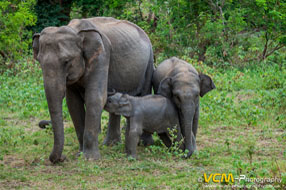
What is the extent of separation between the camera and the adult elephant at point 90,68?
261 inches

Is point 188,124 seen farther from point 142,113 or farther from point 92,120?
point 92,120

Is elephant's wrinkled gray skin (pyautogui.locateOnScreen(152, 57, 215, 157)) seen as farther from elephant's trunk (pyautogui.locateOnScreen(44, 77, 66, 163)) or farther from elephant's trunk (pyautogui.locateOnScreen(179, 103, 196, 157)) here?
elephant's trunk (pyautogui.locateOnScreen(44, 77, 66, 163))

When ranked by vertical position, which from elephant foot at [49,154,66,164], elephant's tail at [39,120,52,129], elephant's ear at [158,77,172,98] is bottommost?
elephant's tail at [39,120,52,129]

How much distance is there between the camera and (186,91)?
24.5ft

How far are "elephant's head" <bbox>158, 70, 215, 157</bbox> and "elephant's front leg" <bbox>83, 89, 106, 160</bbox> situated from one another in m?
1.02

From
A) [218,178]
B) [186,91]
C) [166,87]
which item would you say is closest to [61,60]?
[166,87]

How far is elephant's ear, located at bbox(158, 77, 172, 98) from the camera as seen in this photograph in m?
7.69

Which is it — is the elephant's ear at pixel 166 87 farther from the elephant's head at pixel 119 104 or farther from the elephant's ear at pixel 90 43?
the elephant's ear at pixel 90 43

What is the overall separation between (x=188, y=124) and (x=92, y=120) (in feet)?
4.42

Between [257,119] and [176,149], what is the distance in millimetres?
3107

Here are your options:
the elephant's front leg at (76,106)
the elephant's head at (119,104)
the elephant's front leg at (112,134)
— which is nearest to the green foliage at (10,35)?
the elephant's front leg at (112,134)

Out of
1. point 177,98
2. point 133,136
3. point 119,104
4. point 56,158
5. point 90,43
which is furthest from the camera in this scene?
point 177,98

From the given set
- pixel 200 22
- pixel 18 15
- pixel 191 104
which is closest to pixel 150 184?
pixel 191 104

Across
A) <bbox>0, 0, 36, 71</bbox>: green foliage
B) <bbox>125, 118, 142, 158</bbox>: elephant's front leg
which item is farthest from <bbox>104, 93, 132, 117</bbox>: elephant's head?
<bbox>0, 0, 36, 71</bbox>: green foliage
